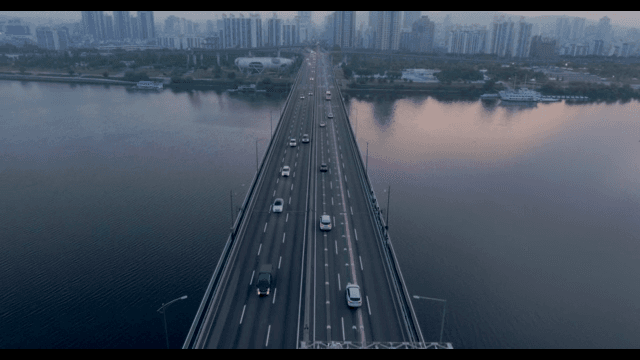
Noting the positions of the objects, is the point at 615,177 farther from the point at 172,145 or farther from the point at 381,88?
the point at 381,88

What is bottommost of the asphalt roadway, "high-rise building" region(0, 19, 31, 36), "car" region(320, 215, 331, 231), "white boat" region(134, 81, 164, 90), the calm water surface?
the calm water surface

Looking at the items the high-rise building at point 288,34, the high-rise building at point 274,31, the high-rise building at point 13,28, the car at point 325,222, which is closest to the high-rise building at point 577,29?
the high-rise building at point 288,34

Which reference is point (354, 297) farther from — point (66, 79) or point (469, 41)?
point (469, 41)

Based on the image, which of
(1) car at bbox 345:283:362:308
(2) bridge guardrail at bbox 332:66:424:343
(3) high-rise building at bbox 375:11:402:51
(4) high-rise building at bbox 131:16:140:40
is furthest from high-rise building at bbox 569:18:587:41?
(1) car at bbox 345:283:362:308

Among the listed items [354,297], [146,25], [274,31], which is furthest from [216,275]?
[146,25]

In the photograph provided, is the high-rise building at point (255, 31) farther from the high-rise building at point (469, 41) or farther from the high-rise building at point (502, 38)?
the high-rise building at point (502, 38)

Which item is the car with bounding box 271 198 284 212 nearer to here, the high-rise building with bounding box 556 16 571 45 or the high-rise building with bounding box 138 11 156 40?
the high-rise building with bounding box 138 11 156 40

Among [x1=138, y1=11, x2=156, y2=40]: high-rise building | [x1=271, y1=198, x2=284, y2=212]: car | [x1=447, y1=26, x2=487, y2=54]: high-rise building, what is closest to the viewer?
[x1=271, y1=198, x2=284, y2=212]: car
